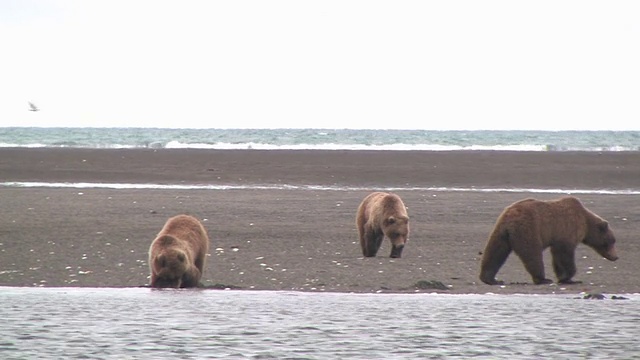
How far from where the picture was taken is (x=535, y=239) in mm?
13727

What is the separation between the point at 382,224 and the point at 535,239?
137 inches

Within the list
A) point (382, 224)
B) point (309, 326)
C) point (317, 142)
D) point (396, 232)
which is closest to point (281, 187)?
point (382, 224)

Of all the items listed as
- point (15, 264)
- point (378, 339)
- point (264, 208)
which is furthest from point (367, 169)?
point (378, 339)

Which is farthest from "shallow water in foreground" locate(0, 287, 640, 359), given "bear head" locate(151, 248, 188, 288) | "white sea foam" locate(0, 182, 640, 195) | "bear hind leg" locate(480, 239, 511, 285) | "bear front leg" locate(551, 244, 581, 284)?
"white sea foam" locate(0, 182, 640, 195)

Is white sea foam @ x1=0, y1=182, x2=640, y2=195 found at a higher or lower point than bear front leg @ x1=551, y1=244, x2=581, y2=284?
lower

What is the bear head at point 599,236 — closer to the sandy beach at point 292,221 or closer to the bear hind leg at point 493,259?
the sandy beach at point 292,221

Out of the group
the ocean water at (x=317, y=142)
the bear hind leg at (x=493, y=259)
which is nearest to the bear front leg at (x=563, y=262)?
the bear hind leg at (x=493, y=259)

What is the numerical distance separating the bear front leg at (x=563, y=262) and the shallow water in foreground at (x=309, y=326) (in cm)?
208

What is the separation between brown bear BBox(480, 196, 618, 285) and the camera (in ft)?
44.9

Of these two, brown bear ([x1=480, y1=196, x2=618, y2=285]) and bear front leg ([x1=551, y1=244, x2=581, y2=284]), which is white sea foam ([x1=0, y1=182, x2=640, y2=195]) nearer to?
brown bear ([x1=480, y1=196, x2=618, y2=285])

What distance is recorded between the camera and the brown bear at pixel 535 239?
1369 centimetres

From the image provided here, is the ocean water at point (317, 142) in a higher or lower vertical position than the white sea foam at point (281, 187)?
lower

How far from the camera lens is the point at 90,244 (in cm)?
1700

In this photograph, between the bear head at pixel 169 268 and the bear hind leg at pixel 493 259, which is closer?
the bear head at pixel 169 268
